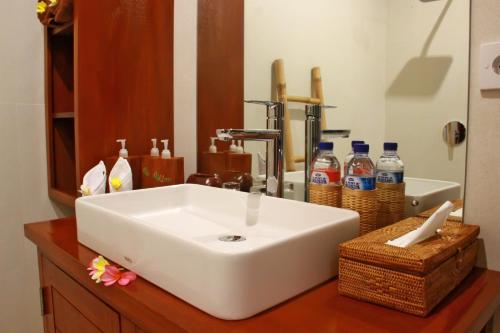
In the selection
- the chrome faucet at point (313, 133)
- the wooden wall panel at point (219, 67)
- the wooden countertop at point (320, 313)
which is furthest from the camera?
the wooden wall panel at point (219, 67)

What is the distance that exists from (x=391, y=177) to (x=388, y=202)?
6cm

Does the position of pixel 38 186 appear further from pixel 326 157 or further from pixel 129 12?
pixel 326 157

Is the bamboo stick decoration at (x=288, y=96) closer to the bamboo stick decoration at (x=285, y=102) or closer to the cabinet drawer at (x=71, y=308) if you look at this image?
the bamboo stick decoration at (x=285, y=102)

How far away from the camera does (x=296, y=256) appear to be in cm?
60

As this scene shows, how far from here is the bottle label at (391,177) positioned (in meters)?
0.85

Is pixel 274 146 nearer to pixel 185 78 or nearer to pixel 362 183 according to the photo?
pixel 362 183

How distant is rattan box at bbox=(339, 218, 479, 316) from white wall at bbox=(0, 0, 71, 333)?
1263mm

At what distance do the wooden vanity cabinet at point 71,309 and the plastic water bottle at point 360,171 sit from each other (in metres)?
0.49

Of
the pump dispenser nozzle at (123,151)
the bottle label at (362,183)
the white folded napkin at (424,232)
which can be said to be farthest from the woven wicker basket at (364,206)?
the pump dispenser nozzle at (123,151)

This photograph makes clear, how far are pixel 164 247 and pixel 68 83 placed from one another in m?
1.09

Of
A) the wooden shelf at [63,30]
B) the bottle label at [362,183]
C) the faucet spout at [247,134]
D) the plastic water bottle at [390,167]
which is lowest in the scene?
the bottle label at [362,183]

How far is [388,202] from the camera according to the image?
0.85 m

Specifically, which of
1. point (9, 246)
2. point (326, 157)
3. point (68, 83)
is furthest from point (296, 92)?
point (9, 246)

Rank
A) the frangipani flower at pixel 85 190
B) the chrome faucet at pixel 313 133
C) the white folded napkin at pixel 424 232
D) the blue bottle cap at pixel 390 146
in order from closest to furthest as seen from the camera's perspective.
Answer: the white folded napkin at pixel 424 232, the blue bottle cap at pixel 390 146, the chrome faucet at pixel 313 133, the frangipani flower at pixel 85 190
